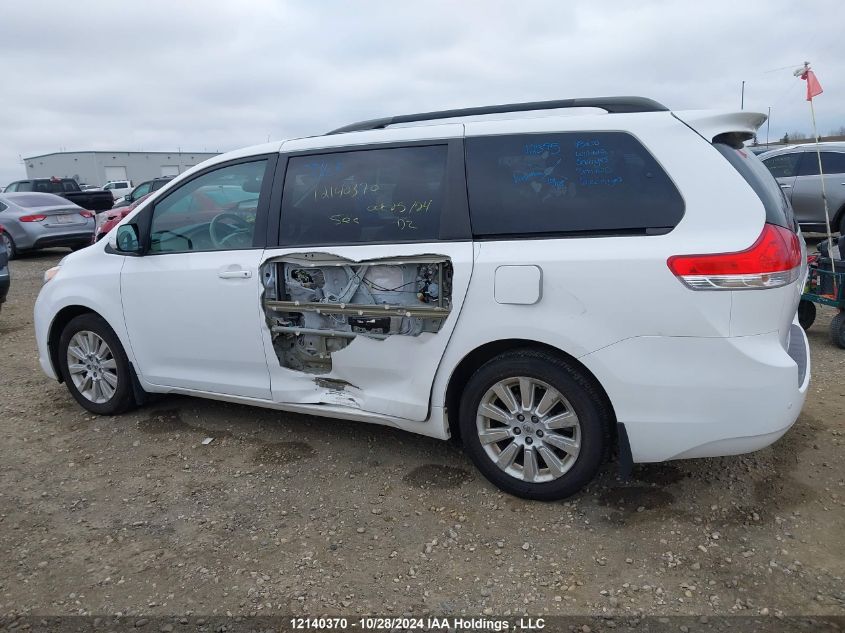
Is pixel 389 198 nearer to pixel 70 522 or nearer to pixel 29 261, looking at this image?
pixel 70 522

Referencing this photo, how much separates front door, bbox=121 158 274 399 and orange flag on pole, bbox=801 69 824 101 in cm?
550

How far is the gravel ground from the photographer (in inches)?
101

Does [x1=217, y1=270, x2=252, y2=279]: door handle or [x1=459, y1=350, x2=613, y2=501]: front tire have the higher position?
[x1=217, y1=270, x2=252, y2=279]: door handle

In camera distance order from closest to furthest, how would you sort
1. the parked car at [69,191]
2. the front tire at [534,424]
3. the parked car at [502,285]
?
the parked car at [502,285]
the front tire at [534,424]
the parked car at [69,191]

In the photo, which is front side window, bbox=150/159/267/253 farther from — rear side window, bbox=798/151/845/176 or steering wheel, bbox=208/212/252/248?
rear side window, bbox=798/151/845/176

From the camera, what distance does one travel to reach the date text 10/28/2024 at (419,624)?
241 cm

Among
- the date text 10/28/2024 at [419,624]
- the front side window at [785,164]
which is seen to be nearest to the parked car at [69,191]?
the front side window at [785,164]

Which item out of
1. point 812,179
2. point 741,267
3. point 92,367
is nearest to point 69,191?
point 92,367

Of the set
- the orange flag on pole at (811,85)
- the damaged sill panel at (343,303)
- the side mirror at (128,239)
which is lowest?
the damaged sill panel at (343,303)

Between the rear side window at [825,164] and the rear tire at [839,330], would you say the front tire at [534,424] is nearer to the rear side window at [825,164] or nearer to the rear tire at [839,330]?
the rear tire at [839,330]

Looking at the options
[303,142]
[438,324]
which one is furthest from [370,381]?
[303,142]

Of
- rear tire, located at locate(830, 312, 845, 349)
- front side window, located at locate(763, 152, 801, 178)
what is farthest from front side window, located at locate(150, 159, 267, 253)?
front side window, located at locate(763, 152, 801, 178)

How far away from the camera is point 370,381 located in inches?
138

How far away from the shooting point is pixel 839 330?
219 inches
